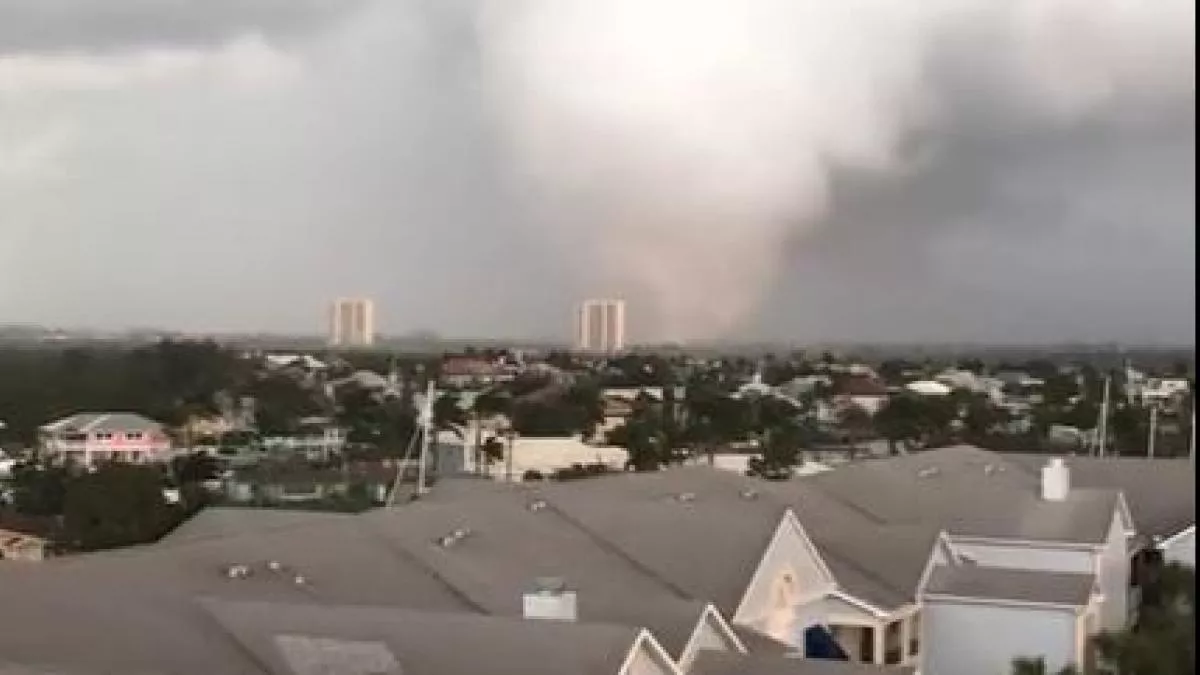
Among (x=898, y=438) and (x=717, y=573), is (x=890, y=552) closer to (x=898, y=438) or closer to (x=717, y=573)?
(x=717, y=573)

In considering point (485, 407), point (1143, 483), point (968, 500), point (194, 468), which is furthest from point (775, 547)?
point (485, 407)

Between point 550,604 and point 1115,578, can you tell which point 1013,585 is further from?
point 550,604

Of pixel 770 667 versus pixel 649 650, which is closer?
pixel 649 650

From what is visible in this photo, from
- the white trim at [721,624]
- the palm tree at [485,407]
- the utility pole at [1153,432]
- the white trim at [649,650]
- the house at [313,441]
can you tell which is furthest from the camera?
the palm tree at [485,407]

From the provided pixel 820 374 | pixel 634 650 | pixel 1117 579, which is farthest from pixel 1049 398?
pixel 634 650

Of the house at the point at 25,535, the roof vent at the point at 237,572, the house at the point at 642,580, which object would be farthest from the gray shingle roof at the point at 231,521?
the house at the point at 25,535

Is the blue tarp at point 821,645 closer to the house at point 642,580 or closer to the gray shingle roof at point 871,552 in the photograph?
the house at point 642,580

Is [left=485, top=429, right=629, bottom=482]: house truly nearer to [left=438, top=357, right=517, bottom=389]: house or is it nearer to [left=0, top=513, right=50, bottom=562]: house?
[left=438, top=357, right=517, bottom=389]: house
